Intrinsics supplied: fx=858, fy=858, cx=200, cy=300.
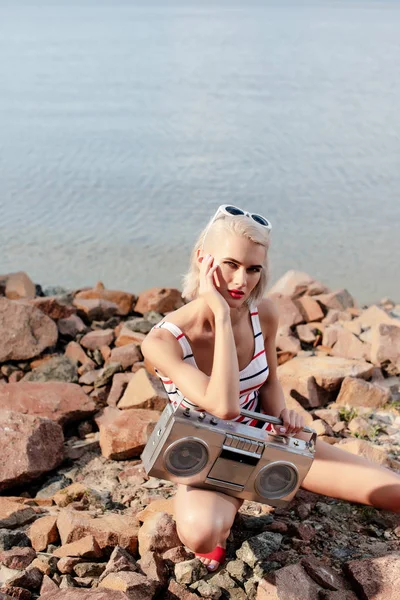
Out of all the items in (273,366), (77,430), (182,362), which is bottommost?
(77,430)

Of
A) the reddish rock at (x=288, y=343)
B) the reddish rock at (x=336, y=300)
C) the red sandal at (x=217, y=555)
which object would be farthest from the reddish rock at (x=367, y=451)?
the reddish rock at (x=336, y=300)

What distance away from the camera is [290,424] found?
9.89ft

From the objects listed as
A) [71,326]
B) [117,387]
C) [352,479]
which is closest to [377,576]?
[352,479]

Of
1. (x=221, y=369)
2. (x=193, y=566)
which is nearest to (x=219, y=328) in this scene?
(x=221, y=369)

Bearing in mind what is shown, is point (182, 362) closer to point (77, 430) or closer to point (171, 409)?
point (171, 409)

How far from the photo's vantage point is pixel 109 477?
12.6 ft

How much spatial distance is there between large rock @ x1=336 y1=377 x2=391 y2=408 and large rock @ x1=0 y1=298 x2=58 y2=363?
1726 mm

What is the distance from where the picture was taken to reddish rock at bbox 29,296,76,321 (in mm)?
5316

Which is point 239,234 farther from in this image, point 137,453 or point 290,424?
point 137,453

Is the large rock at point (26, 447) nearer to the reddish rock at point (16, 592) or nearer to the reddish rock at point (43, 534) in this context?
the reddish rock at point (43, 534)

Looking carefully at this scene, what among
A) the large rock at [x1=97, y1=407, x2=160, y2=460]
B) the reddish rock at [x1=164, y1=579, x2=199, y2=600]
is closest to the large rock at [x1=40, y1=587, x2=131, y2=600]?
the reddish rock at [x1=164, y1=579, x2=199, y2=600]

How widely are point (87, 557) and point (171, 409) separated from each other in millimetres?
646

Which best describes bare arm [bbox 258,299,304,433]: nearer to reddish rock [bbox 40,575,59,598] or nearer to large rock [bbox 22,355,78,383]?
reddish rock [bbox 40,575,59,598]

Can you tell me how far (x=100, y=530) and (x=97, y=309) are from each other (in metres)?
2.59
